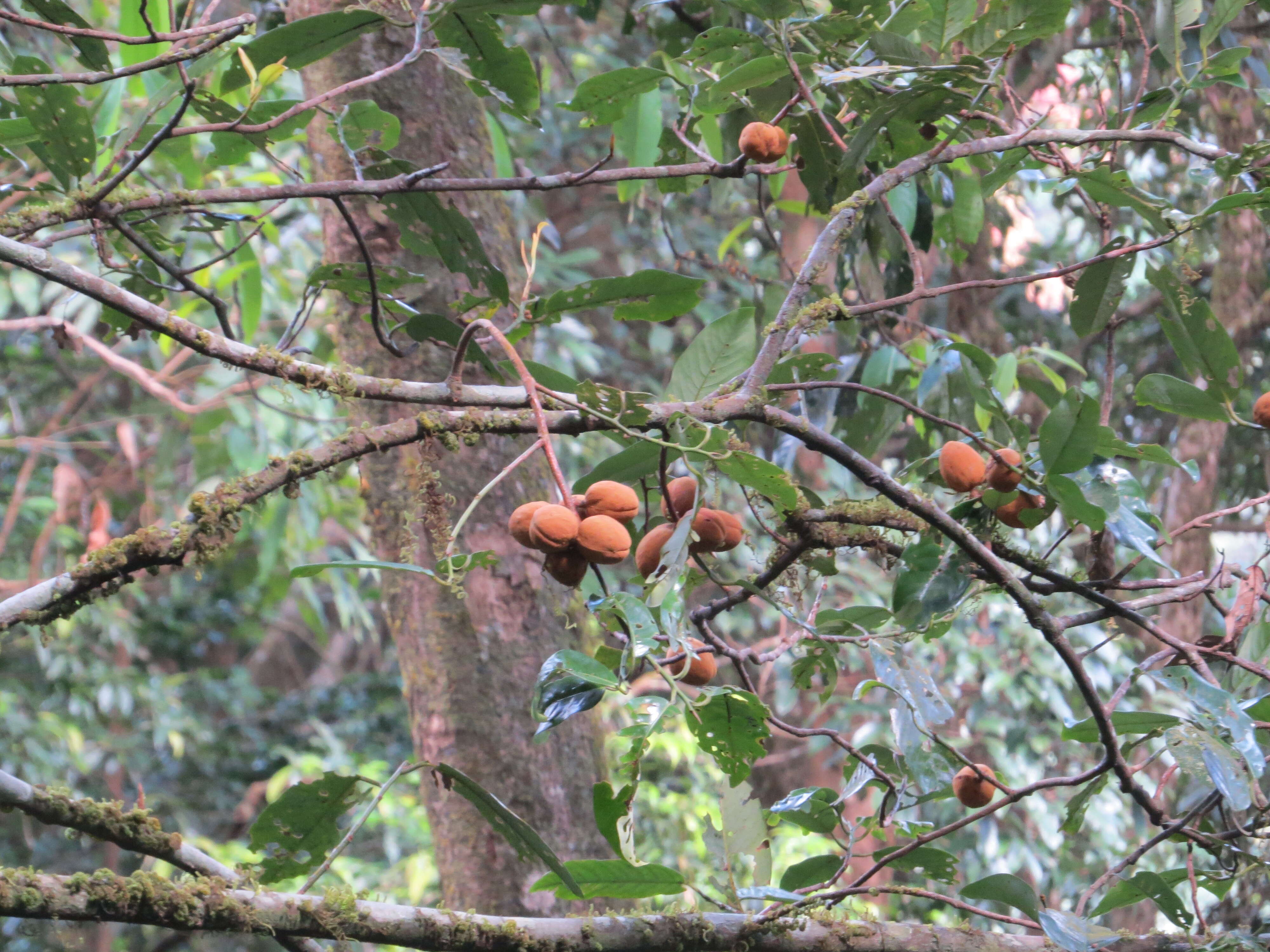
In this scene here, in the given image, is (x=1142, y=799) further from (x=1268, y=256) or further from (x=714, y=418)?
(x=1268, y=256)

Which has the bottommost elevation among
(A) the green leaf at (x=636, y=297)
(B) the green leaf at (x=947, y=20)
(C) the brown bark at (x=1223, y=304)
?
(C) the brown bark at (x=1223, y=304)

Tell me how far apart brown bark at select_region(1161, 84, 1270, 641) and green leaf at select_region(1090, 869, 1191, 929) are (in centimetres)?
168

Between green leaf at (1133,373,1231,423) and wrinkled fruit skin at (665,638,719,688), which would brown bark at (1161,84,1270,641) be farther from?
wrinkled fruit skin at (665,638,719,688)

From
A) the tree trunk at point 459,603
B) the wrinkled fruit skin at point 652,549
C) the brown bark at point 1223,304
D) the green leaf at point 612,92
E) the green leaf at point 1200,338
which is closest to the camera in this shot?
the wrinkled fruit skin at point 652,549

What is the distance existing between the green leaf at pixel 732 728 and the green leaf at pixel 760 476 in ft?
0.41

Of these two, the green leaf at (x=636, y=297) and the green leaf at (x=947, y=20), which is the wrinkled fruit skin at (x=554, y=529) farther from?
the green leaf at (x=947, y=20)

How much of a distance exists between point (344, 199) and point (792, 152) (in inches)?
22.6

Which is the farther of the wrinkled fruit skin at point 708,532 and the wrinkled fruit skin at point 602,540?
the wrinkled fruit skin at point 708,532

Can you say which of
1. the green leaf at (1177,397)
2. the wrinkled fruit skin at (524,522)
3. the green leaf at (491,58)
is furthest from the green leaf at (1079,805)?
the green leaf at (491,58)

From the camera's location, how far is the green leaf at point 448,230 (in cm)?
96

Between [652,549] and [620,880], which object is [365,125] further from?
[620,880]

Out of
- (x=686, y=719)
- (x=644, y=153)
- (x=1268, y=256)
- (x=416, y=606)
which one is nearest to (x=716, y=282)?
(x=1268, y=256)

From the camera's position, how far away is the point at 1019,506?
0.79 meters

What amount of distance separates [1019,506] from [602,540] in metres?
0.37
